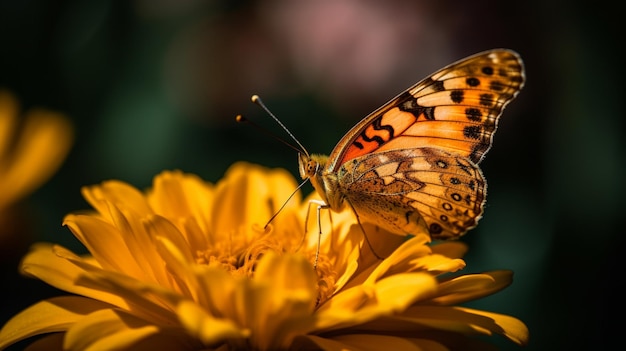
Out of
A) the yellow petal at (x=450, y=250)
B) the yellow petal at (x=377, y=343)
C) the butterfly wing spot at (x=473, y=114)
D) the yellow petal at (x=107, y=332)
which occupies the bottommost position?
the yellow petal at (x=450, y=250)

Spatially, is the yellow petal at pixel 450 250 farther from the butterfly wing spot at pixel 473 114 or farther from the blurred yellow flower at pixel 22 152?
the blurred yellow flower at pixel 22 152

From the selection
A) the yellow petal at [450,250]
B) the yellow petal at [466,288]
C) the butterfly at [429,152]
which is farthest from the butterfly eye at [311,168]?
the yellow petal at [466,288]

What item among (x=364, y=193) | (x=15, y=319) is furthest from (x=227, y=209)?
(x=15, y=319)

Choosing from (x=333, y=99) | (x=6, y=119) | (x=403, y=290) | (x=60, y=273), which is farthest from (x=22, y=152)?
(x=403, y=290)

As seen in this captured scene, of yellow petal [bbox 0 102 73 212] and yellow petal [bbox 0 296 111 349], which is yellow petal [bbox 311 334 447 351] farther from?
yellow petal [bbox 0 102 73 212]

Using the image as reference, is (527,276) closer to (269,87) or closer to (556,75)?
(556,75)

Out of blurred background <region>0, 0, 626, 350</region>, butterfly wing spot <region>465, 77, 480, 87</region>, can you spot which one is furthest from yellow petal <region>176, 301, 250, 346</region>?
blurred background <region>0, 0, 626, 350</region>

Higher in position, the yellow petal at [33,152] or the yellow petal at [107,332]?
the yellow petal at [33,152]
